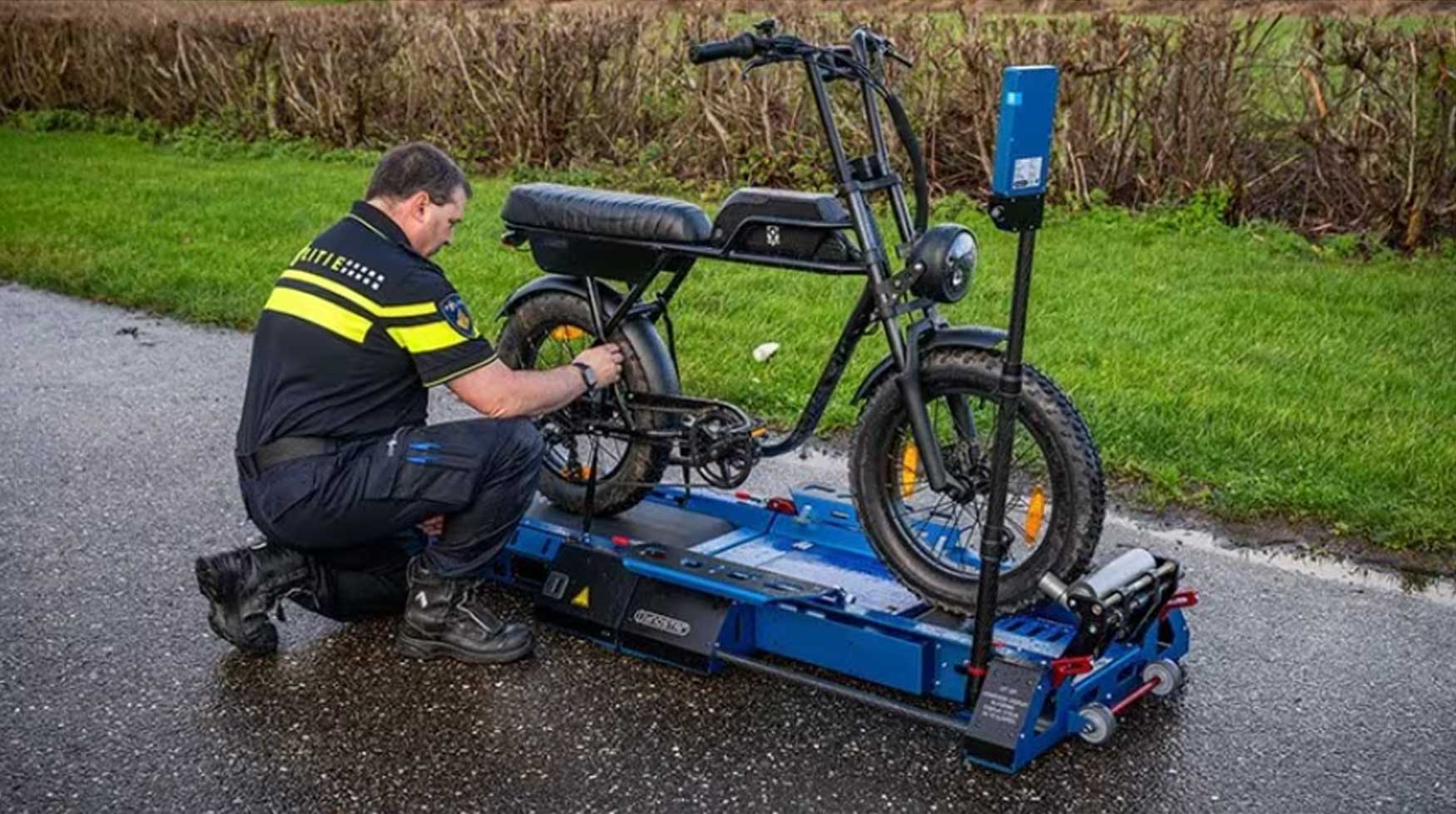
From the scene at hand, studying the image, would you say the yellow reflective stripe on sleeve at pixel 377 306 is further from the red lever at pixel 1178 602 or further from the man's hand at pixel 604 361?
the red lever at pixel 1178 602

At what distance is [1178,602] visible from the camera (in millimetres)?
4875

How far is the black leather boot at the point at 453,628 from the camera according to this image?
16.5ft

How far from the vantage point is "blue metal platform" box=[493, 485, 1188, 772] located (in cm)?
440

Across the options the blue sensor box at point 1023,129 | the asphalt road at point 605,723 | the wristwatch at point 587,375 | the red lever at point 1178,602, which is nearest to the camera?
the blue sensor box at point 1023,129

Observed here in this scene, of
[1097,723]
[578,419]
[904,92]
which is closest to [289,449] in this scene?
[578,419]

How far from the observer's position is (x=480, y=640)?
5039 mm

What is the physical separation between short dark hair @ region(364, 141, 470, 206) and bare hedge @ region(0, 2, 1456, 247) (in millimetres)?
6399

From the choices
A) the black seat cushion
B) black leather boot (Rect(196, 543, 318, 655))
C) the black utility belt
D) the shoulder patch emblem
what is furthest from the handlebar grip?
black leather boot (Rect(196, 543, 318, 655))

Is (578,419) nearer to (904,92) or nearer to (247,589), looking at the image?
(247,589)

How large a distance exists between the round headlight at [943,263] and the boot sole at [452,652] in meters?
1.56

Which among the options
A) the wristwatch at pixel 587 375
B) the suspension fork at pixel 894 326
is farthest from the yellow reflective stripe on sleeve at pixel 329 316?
the suspension fork at pixel 894 326

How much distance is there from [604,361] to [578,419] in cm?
51

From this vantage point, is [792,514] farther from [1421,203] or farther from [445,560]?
[1421,203]

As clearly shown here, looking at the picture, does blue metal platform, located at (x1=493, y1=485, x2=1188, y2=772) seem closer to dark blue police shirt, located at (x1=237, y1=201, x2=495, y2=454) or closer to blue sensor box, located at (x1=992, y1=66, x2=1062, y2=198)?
dark blue police shirt, located at (x1=237, y1=201, x2=495, y2=454)
